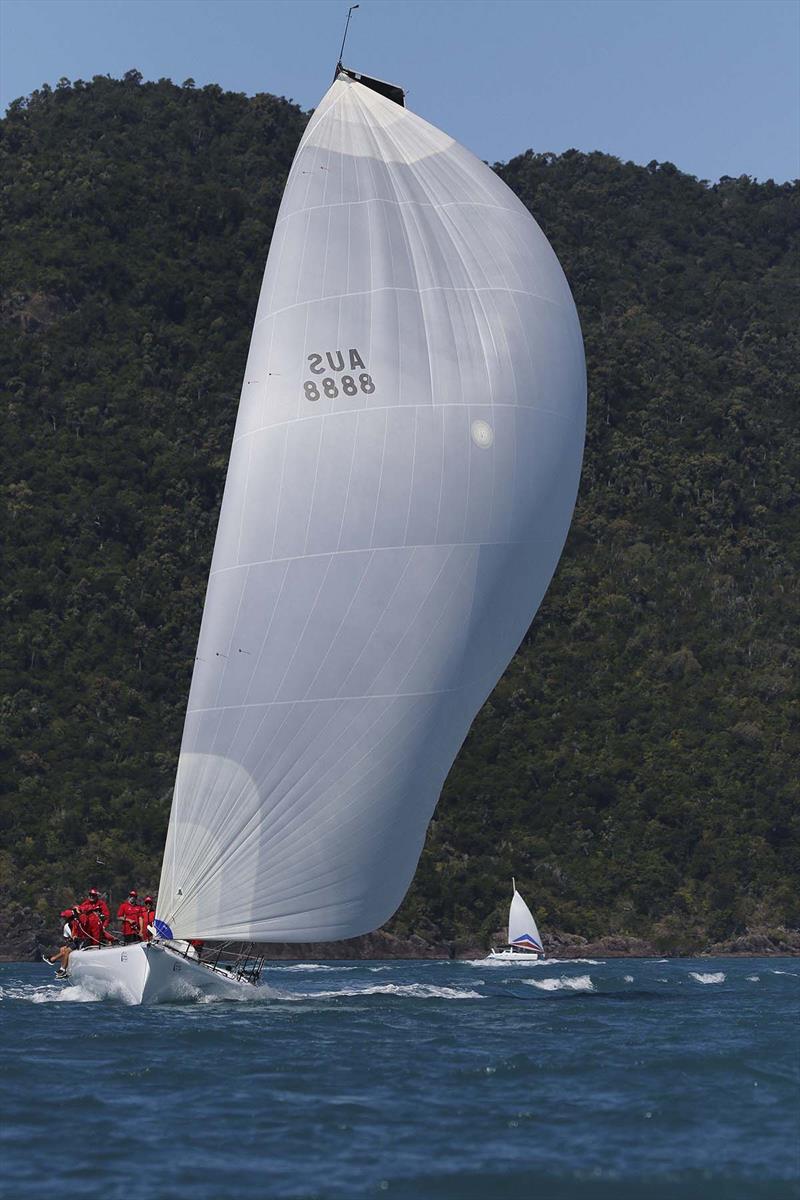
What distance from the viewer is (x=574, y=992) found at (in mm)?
35469

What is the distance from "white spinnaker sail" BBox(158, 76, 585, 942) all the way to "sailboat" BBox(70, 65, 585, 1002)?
0.09ft

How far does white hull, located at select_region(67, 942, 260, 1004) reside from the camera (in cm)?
2383

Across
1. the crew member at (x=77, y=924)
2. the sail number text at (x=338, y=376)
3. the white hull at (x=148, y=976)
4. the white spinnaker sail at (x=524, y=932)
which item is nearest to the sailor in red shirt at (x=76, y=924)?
the crew member at (x=77, y=924)

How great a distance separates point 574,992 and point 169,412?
6949 centimetres

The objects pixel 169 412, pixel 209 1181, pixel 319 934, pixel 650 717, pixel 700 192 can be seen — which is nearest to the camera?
pixel 209 1181

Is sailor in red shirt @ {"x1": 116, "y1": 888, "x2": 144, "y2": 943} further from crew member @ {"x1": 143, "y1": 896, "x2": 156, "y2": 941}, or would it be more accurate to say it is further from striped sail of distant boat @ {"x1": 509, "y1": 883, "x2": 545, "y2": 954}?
striped sail of distant boat @ {"x1": 509, "y1": 883, "x2": 545, "y2": 954}

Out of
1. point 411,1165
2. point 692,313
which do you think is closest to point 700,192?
point 692,313

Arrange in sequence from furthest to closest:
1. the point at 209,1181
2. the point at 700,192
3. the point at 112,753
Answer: the point at 700,192
the point at 112,753
the point at 209,1181

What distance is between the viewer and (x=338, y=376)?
78.2 ft

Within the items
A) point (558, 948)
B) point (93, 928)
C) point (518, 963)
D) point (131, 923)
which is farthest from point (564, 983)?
point (558, 948)

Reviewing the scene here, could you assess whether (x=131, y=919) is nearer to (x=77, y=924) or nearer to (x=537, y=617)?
(x=77, y=924)

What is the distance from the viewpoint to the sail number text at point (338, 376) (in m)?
23.7

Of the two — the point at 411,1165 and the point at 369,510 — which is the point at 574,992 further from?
the point at 411,1165

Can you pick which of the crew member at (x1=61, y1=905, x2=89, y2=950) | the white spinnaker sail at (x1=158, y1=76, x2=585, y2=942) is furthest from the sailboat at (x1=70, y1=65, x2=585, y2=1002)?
the crew member at (x1=61, y1=905, x2=89, y2=950)
